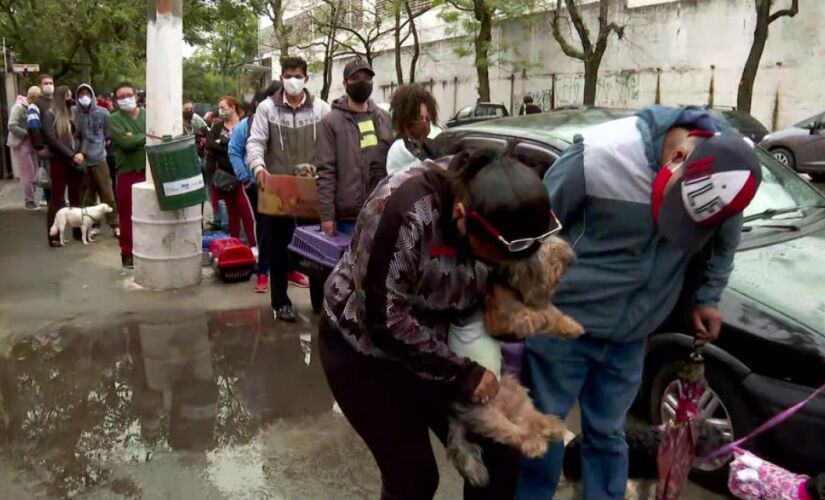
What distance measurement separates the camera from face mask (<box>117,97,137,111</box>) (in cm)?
761

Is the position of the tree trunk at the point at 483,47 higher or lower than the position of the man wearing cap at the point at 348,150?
higher

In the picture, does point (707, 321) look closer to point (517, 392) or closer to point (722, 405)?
point (722, 405)

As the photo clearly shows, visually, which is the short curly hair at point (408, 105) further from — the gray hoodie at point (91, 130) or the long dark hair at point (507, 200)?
the gray hoodie at point (91, 130)

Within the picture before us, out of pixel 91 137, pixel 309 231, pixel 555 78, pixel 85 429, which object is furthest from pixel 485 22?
pixel 85 429

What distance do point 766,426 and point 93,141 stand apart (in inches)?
326

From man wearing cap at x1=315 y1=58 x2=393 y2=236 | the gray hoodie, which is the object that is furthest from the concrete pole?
the gray hoodie

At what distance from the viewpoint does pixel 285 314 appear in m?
6.08

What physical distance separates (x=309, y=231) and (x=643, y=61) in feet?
67.4

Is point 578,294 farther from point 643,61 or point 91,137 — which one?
point 643,61

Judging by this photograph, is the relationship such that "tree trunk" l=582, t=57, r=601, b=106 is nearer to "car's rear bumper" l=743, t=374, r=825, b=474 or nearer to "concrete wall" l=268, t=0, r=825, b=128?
"concrete wall" l=268, t=0, r=825, b=128

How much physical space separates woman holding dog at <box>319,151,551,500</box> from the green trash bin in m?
4.52

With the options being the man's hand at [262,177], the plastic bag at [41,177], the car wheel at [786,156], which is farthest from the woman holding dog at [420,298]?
the car wheel at [786,156]

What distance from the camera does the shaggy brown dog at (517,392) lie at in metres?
2.24

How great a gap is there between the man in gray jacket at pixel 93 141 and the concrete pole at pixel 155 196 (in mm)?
A: 2522
